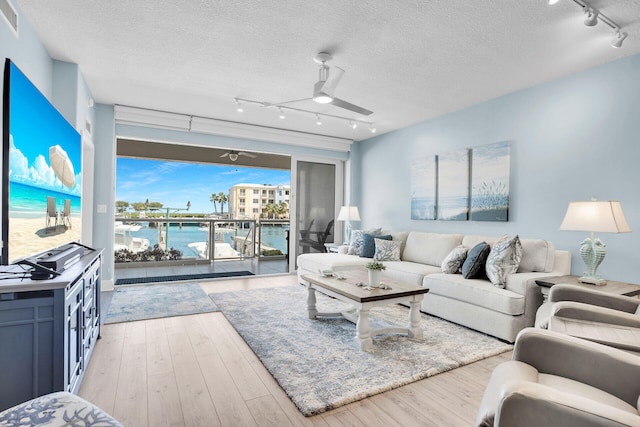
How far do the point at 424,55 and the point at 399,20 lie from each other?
2.16ft

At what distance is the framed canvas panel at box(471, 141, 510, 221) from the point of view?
4098mm

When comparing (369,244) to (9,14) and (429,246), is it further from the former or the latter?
(9,14)

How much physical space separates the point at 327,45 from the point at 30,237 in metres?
2.56

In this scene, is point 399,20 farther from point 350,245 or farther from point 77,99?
→ point 350,245

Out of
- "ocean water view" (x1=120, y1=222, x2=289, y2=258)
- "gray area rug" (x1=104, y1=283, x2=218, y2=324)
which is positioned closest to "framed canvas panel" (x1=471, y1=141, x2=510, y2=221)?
"gray area rug" (x1=104, y1=283, x2=218, y2=324)

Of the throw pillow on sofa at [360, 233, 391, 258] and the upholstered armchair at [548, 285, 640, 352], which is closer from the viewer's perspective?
the upholstered armchair at [548, 285, 640, 352]

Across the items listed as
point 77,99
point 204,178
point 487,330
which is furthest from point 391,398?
point 204,178

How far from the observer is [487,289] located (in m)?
3.27

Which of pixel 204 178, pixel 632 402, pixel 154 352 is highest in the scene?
pixel 204 178

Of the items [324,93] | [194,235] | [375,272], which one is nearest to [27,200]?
[324,93]

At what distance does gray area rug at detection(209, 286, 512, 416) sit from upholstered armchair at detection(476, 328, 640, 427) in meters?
1.00

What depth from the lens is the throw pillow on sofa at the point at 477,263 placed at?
3.58m

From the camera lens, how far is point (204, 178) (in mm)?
9969

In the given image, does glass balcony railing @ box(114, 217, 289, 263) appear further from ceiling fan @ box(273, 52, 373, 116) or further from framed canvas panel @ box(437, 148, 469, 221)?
ceiling fan @ box(273, 52, 373, 116)
